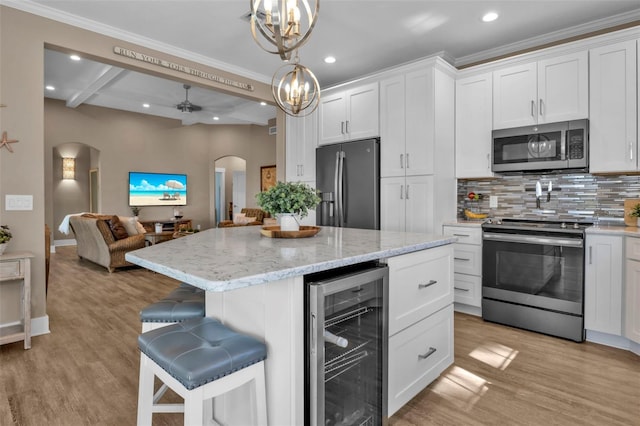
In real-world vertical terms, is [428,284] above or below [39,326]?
above

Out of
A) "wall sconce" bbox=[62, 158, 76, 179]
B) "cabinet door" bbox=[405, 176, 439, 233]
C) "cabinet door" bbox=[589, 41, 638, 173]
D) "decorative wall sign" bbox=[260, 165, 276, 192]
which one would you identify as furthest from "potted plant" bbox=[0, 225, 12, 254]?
"wall sconce" bbox=[62, 158, 76, 179]

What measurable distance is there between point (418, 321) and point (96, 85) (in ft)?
21.1

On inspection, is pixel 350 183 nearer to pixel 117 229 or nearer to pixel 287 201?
pixel 287 201

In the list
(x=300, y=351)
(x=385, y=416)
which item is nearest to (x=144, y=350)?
(x=300, y=351)

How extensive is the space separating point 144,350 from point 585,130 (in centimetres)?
358

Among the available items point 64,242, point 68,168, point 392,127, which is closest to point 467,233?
point 392,127

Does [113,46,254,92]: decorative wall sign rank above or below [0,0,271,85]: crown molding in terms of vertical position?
below

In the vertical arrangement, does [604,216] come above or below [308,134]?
below

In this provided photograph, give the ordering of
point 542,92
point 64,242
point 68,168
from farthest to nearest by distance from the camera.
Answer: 1. point 68,168
2. point 64,242
3. point 542,92

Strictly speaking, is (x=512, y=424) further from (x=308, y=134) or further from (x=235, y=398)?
(x=308, y=134)

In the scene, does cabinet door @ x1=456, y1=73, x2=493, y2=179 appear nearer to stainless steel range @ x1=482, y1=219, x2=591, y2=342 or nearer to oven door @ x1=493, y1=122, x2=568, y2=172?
oven door @ x1=493, y1=122, x2=568, y2=172

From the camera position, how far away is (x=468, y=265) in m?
3.48

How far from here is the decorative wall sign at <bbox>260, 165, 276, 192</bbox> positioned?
877 centimetres

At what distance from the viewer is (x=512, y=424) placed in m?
1.79
